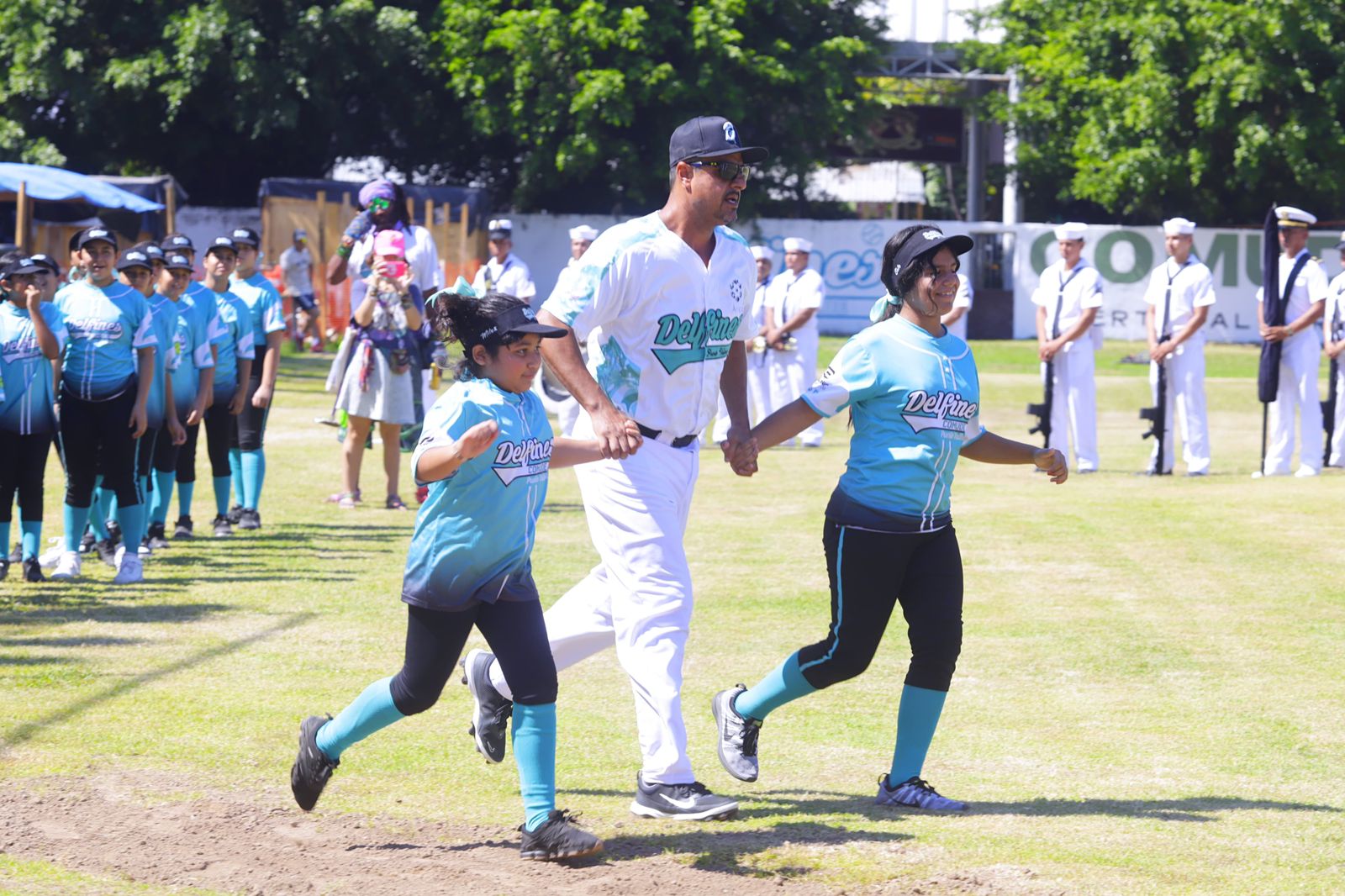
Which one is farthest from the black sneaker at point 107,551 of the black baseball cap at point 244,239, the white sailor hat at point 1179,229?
the white sailor hat at point 1179,229

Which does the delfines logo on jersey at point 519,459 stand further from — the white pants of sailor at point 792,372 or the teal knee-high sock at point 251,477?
the white pants of sailor at point 792,372

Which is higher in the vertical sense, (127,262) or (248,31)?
(248,31)

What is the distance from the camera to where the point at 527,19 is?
117ft

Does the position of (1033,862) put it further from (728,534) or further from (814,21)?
(814,21)

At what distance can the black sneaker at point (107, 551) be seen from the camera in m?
10.4

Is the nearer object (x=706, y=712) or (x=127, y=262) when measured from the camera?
(x=706, y=712)

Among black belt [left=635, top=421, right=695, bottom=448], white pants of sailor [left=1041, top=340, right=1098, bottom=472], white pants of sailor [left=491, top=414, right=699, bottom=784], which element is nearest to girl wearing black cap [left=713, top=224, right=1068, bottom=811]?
black belt [left=635, top=421, right=695, bottom=448]

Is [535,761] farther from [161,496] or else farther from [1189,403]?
[1189,403]

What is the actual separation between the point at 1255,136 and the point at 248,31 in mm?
21179

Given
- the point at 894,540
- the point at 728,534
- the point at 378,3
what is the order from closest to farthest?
1. the point at 894,540
2. the point at 728,534
3. the point at 378,3

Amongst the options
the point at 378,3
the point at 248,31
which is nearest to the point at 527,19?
the point at 378,3

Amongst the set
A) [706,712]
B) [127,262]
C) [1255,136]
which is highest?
[1255,136]

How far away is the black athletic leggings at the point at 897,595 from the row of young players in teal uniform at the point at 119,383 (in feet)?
17.7

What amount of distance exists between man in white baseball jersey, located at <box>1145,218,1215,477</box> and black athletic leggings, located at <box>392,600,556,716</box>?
11878mm
